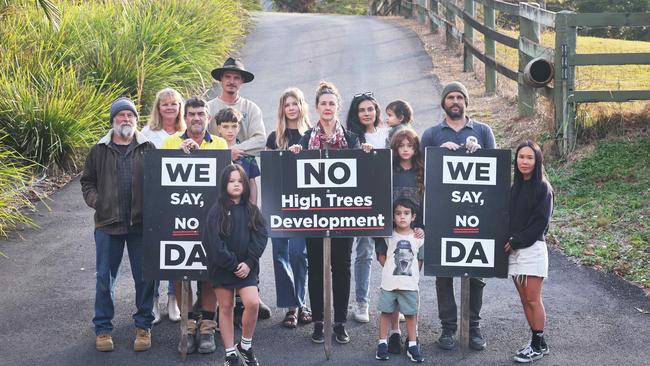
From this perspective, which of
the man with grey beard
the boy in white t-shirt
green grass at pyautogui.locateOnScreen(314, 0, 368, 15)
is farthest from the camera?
green grass at pyautogui.locateOnScreen(314, 0, 368, 15)

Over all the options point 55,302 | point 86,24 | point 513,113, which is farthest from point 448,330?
Answer: point 86,24

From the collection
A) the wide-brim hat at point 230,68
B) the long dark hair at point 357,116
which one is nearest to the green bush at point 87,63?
the wide-brim hat at point 230,68

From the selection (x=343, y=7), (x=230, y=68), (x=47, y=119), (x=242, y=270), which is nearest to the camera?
(x=242, y=270)

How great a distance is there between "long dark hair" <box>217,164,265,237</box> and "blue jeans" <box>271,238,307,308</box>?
2.48 ft

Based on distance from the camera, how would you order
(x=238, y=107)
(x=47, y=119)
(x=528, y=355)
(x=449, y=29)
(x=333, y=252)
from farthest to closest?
(x=449, y=29) < (x=47, y=119) < (x=238, y=107) < (x=333, y=252) < (x=528, y=355)

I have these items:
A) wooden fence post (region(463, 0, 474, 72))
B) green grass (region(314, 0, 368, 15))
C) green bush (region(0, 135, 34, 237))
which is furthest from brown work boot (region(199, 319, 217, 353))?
green grass (region(314, 0, 368, 15))

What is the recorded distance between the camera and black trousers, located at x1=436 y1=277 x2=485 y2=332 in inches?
293

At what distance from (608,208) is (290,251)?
13.7 ft

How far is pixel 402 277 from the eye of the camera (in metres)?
7.20

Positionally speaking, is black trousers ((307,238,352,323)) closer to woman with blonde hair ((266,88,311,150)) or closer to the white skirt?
woman with blonde hair ((266,88,311,150))

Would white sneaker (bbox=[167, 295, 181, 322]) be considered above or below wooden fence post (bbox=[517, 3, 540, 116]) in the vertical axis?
below

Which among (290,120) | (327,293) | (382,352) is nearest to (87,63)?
(290,120)

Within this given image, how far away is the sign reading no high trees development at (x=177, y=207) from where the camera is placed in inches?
287

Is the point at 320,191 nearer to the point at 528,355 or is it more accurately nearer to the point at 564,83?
the point at 528,355
